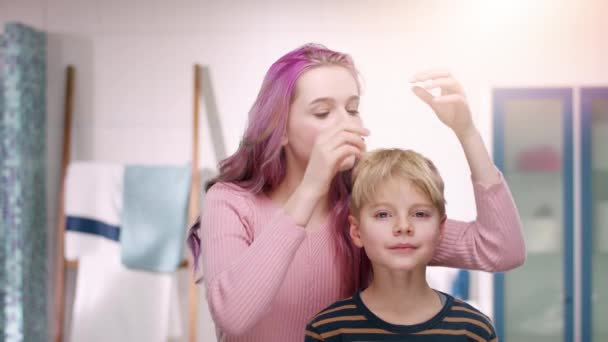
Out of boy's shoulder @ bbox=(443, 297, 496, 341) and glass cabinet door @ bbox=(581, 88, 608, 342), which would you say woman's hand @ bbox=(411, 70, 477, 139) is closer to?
boy's shoulder @ bbox=(443, 297, 496, 341)

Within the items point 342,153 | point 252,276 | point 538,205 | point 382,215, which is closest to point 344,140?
point 342,153

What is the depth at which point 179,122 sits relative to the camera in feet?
8.58

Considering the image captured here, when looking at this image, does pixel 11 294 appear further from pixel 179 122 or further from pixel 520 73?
pixel 520 73

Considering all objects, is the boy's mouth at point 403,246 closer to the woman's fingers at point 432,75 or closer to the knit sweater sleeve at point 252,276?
the knit sweater sleeve at point 252,276

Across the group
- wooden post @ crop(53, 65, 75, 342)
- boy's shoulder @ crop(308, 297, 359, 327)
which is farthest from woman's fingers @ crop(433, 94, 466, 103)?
wooden post @ crop(53, 65, 75, 342)

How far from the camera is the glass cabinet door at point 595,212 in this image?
229 cm

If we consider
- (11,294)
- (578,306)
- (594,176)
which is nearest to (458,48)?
(594,176)

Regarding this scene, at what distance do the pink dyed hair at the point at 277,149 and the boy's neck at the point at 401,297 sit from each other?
110 mm

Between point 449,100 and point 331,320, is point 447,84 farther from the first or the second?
point 331,320

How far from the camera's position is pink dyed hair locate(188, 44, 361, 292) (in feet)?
3.41

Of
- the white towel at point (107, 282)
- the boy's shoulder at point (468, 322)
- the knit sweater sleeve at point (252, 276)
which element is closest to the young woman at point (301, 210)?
the knit sweater sleeve at point (252, 276)

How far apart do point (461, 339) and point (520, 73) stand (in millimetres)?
1842

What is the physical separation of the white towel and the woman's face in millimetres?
1623

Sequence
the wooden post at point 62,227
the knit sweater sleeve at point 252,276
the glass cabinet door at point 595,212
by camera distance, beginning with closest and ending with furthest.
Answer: the knit sweater sleeve at point 252,276 → the glass cabinet door at point 595,212 → the wooden post at point 62,227
